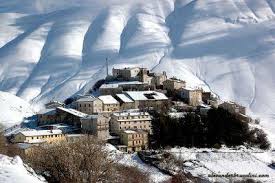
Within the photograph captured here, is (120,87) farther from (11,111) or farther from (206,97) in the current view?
(11,111)

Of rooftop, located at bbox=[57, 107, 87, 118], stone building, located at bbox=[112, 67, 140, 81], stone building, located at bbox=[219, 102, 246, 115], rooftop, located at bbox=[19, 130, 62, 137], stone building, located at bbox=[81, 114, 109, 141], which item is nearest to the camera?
rooftop, located at bbox=[19, 130, 62, 137]

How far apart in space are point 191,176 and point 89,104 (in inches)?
807

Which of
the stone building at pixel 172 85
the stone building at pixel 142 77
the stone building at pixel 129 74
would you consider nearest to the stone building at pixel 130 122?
the stone building at pixel 172 85

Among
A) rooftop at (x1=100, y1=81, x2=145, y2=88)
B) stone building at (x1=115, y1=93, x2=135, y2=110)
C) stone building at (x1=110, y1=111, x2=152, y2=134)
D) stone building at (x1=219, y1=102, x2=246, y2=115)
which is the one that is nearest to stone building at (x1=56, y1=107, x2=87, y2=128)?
stone building at (x1=110, y1=111, x2=152, y2=134)

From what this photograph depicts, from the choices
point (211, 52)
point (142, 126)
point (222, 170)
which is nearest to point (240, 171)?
point (222, 170)

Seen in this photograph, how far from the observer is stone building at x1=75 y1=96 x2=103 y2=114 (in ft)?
261

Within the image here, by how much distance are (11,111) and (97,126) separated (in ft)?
69.5

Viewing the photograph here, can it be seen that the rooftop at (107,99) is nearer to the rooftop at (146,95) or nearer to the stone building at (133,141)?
the rooftop at (146,95)

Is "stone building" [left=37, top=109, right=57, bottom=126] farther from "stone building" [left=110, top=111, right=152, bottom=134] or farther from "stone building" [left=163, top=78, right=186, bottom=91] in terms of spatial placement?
"stone building" [left=163, top=78, right=186, bottom=91]

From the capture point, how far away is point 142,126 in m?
74.7

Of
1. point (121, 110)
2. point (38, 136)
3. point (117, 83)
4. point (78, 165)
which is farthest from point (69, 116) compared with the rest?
point (78, 165)

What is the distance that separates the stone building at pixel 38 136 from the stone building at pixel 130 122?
6040 mm

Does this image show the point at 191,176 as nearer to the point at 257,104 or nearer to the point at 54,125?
the point at 54,125

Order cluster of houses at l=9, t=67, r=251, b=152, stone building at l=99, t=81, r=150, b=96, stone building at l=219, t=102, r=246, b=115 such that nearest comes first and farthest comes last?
1. cluster of houses at l=9, t=67, r=251, b=152
2. stone building at l=219, t=102, r=246, b=115
3. stone building at l=99, t=81, r=150, b=96
